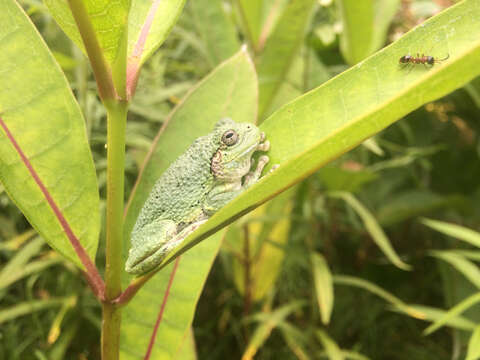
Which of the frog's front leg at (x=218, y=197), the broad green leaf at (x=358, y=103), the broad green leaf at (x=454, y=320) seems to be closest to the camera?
the broad green leaf at (x=358, y=103)

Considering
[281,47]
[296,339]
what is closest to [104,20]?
[281,47]

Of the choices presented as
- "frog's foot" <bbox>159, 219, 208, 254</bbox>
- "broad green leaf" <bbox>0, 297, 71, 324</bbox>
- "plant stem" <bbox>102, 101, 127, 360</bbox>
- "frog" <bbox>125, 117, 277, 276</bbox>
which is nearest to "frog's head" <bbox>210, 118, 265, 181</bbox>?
"frog" <bbox>125, 117, 277, 276</bbox>

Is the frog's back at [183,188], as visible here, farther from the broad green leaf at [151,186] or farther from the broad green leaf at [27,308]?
the broad green leaf at [27,308]

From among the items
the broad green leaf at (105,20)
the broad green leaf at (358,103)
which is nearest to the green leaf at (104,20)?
the broad green leaf at (105,20)

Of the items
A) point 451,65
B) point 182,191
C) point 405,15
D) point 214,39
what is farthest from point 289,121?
point 405,15

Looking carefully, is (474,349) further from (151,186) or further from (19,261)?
(19,261)

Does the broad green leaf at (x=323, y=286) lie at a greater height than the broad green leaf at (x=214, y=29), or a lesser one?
lesser

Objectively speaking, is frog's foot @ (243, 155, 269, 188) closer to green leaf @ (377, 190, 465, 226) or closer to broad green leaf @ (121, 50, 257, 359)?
broad green leaf @ (121, 50, 257, 359)
